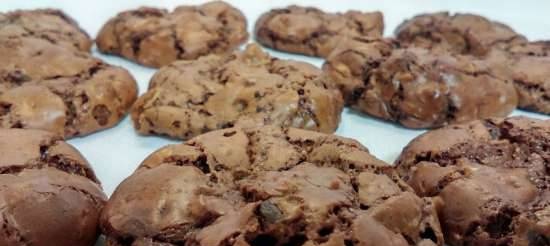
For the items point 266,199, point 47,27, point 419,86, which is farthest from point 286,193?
point 47,27

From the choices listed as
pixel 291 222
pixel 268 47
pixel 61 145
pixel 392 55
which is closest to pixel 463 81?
pixel 392 55

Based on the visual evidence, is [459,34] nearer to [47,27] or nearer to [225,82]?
[225,82]

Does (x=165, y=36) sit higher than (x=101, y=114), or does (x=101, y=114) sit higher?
(x=165, y=36)

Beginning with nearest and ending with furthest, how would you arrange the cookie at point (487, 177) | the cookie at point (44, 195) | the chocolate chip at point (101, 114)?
the cookie at point (44, 195)
the cookie at point (487, 177)
the chocolate chip at point (101, 114)

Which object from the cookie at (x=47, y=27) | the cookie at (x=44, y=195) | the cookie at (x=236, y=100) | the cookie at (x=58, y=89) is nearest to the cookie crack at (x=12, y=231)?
the cookie at (x=44, y=195)

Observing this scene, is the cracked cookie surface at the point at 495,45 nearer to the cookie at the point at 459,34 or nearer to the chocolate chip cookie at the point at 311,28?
the cookie at the point at 459,34

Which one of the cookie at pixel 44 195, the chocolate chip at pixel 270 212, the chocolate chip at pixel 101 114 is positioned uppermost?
the chocolate chip at pixel 270 212

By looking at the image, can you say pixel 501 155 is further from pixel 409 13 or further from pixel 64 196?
pixel 409 13
